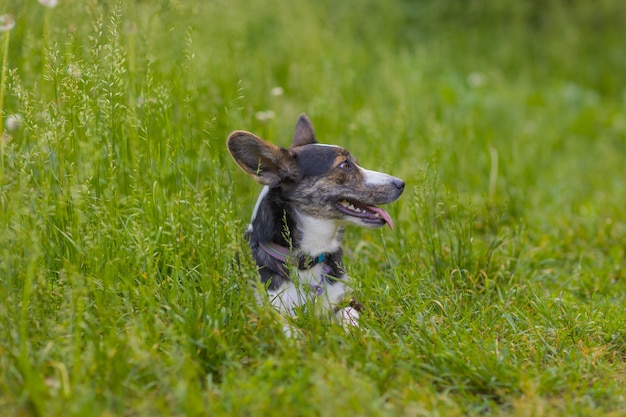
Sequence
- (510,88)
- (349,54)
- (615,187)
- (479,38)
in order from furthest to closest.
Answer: (479,38) → (510,88) → (349,54) → (615,187)

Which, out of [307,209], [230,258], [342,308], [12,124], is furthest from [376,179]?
[12,124]

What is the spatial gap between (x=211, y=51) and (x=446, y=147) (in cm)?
206

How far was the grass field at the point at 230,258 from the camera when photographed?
2.64 meters

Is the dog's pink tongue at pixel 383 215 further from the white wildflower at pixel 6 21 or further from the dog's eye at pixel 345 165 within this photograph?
the white wildflower at pixel 6 21

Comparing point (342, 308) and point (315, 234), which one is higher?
point (315, 234)

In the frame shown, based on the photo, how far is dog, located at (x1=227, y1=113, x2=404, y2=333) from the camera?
3418 millimetres

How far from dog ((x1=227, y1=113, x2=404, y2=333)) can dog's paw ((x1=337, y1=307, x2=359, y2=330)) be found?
0.04 feet

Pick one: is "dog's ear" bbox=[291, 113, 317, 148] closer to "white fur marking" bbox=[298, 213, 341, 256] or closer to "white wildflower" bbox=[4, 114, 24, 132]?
"white fur marking" bbox=[298, 213, 341, 256]

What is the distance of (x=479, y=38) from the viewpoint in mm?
9430

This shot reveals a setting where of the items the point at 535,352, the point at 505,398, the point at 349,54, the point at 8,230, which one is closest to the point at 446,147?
the point at 349,54

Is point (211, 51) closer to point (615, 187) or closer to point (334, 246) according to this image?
point (334, 246)

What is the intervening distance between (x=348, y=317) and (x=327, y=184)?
0.72 metres

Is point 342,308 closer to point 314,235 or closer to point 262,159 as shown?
point 314,235

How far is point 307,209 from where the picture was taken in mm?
3590
